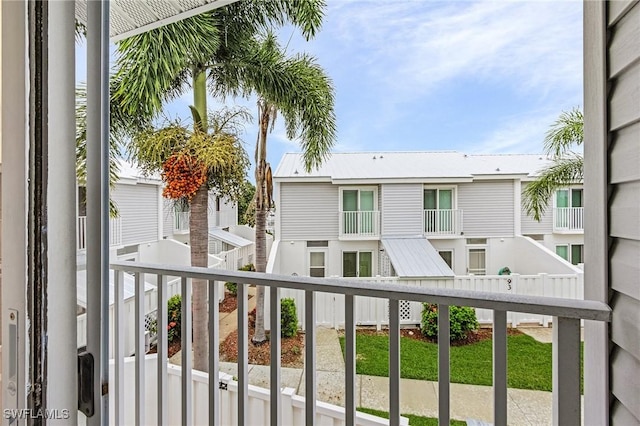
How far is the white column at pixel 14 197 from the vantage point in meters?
0.42

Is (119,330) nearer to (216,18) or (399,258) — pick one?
(216,18)

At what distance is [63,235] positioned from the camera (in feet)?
1.47

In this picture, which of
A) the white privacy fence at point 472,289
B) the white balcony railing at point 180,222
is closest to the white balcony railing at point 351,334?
the white privacy fence at point 472,289

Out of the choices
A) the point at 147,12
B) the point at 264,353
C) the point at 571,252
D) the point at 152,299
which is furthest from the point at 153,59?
the point at 571,252

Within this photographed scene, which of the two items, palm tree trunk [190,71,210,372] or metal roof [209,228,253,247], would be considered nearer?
palm tree trunk [190,71,210,372]

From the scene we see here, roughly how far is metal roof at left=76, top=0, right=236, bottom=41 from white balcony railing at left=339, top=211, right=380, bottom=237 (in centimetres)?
419

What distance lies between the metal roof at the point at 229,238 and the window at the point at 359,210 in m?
1.81

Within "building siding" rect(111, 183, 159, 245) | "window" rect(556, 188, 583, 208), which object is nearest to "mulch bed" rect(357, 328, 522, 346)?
"window" rect(556, 188, 583, 208)

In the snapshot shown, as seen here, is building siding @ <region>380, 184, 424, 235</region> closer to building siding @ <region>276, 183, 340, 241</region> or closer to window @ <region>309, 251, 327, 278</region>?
building siding @ <region>276, 183, 340, 241</region>

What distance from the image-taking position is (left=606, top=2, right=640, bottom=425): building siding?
0.79 m

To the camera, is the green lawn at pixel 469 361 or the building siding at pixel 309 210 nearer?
the green lawn at pixel 469 361

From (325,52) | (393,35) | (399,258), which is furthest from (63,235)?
(399,258)

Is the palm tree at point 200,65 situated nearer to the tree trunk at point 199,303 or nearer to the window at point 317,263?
the tree trunk at point 199,303

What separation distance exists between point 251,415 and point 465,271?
4594mm
